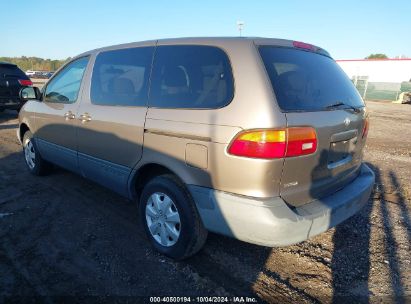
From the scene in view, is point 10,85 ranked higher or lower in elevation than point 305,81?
lower

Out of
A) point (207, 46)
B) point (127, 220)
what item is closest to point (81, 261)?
point (127, 220)

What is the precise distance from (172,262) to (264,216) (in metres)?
1.11

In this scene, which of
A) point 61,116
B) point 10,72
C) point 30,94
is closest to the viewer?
Answer: point 61,116

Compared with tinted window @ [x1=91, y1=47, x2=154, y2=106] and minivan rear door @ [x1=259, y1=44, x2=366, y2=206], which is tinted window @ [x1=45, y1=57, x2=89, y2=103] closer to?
tinted window @ [x1=91, y1=47, x2=154, y2=106]

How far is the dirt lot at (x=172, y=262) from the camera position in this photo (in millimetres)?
2561

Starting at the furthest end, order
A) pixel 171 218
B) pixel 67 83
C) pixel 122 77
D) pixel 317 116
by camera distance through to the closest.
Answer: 1. pixel 67 83
2. pixel 122 77
3. pixel 171 218
4. pixel 317 116

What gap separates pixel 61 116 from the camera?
13.4 feet

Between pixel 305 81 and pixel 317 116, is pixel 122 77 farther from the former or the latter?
pixel 317 116

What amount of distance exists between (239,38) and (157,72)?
2.76ft

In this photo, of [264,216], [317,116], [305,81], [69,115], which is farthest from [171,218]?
[69,115]

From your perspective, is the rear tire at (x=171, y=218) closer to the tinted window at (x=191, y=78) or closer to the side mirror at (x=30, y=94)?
the tinted window at (x=191, y=78)

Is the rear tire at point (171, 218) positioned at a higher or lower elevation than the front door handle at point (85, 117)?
lower

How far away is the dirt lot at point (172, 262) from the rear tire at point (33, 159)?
2.61 ft

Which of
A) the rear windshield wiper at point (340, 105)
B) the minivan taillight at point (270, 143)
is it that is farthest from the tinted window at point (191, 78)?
the rear windshield wiper at point (340, 105)
